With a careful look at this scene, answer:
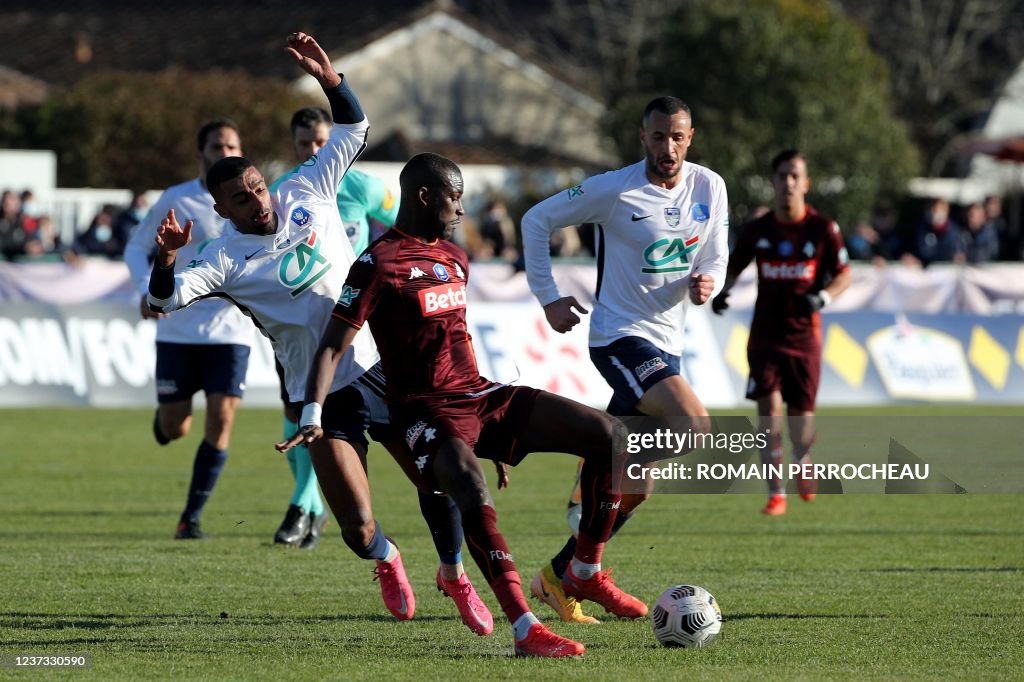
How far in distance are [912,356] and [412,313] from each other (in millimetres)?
16341

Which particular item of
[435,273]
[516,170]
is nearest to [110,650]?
[435,273]

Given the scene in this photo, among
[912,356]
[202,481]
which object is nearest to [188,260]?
[202,481]

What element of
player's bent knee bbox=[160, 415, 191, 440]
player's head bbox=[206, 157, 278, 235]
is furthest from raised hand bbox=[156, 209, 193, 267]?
player's bent knee bbox=[160, 415, 191, 440]

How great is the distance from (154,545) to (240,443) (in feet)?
22.4

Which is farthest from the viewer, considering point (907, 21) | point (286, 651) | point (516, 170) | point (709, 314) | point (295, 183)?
point (907, 21)

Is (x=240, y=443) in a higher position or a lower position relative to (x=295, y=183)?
lower

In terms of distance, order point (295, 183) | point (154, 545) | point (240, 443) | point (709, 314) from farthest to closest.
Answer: point (709, 314), point (240, 443), point (154, 545), point (295, 183)

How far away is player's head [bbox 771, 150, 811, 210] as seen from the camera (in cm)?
1307

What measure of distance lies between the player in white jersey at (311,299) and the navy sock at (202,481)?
2870mm

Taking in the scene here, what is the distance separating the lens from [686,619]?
7453 millimetres

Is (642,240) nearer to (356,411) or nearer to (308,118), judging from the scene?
(356,411)

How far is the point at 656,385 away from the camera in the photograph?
29.9 feet

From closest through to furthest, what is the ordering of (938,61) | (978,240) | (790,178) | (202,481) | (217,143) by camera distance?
(217,143), (202,481), (790,178), (978,240), (938,61)

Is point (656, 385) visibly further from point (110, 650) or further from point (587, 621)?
point (110, 650)
